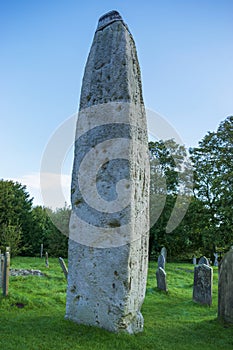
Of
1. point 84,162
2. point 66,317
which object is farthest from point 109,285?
point 84,162

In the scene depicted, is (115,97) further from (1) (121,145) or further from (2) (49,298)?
(2) (49,298)

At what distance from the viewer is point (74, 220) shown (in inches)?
258

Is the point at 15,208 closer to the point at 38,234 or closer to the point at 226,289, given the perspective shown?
the point at 38,234

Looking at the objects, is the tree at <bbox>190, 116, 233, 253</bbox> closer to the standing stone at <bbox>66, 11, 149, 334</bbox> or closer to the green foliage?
the green foliage

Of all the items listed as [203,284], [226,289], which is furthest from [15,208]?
[226,289]

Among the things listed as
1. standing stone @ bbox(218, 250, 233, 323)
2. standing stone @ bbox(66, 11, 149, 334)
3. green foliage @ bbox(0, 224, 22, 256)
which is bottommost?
green foliage @ bbox(0, 224, 22, 256)

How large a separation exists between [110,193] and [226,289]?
3.66m

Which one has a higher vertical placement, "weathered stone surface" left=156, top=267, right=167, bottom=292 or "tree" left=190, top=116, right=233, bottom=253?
"tree" left=190, top=116, right=233, bottom=253

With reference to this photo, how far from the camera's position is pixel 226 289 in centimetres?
745

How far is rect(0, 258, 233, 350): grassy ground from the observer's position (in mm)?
5238

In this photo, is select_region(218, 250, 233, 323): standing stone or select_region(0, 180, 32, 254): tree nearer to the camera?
select_region(218, 250, 233, 323): standing stone

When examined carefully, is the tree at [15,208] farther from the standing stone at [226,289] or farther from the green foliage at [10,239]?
the standing stone at [226,289]

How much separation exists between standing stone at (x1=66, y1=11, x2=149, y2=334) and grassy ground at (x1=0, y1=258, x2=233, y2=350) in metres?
0.35

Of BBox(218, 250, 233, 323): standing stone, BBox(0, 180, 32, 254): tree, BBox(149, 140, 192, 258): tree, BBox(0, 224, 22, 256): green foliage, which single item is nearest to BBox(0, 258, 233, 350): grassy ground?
BBox(218, 250, 233, 323): standing stone
